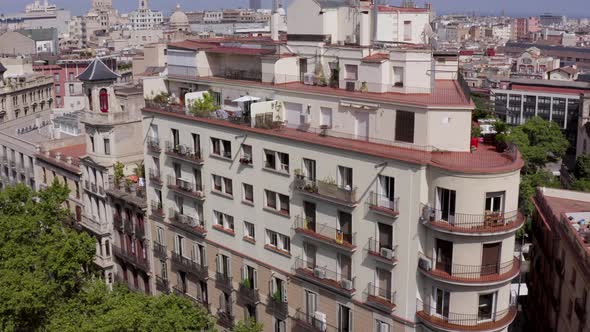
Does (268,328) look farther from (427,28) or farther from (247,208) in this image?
(427,28)

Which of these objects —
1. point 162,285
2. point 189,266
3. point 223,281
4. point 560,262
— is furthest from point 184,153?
point 560,262

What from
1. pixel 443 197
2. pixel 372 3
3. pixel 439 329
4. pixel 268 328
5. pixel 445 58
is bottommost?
pixel 268 328

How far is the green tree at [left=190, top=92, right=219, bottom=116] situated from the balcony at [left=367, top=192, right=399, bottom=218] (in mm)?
16248

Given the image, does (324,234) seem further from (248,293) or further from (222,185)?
(222,185)

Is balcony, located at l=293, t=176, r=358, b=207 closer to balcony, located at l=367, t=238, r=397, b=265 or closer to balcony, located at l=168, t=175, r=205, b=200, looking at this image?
balcony, located at l=367, t=238, r=397, b=265

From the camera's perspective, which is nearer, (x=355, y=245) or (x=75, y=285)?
(x=355, y=245)

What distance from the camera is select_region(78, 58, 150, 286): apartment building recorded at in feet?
219

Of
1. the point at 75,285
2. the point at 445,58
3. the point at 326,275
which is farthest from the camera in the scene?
the point at 75,285

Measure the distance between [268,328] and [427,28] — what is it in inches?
1033

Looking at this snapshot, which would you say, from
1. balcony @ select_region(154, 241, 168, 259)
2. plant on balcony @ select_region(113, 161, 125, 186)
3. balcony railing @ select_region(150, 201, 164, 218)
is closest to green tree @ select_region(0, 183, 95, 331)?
balcony @ select_region(154, 241, 168, 259)

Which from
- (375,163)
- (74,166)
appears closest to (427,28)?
(375,163)

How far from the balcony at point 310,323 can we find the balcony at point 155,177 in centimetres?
1781

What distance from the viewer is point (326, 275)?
4500 cm

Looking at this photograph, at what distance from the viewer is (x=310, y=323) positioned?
46.3 m
